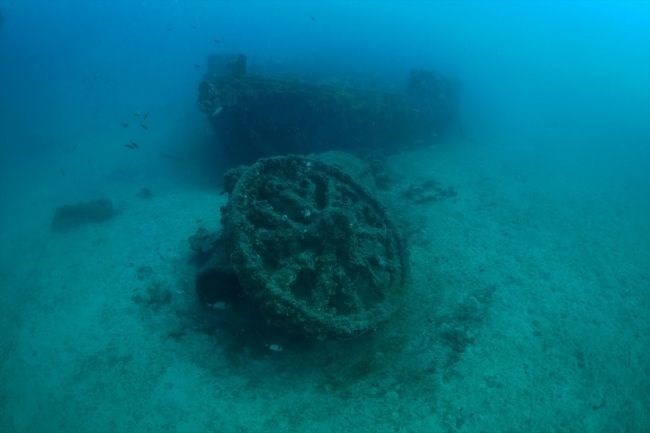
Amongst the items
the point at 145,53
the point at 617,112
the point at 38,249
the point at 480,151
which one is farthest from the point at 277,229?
the point at 145,53

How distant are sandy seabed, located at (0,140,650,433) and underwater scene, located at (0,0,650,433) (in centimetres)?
3

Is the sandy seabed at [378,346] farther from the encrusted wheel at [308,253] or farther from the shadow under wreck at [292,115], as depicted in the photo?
the shadow under wreck at [292,115]

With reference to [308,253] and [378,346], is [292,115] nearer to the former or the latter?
[308,253]

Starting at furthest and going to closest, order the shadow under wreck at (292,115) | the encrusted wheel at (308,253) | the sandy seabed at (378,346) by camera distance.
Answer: the shadow under wreck at (292,115) < the sandy seabed at (378,346) < the encrusted wheel at (308,253)

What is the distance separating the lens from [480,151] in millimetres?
14688

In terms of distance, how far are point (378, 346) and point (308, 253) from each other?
1712 millimetres

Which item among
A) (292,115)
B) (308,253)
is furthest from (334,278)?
(292,115)

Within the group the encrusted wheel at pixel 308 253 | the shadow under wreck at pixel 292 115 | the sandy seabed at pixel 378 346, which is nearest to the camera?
the encrusted wheel at pixel 308 253

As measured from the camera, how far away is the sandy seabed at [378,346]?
15.2 feet

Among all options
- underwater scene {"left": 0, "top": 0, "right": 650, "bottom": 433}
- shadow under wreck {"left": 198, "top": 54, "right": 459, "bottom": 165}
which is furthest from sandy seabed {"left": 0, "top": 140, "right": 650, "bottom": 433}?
shadow under wreck {"left": 198, "top": 54, "right": 459, "bottom": 165}

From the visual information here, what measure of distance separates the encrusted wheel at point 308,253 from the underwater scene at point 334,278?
0.03 m

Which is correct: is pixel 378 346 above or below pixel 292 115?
below

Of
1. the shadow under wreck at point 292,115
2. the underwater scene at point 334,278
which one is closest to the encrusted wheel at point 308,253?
the underwater scene at point 334,278

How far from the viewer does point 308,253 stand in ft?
17.0
